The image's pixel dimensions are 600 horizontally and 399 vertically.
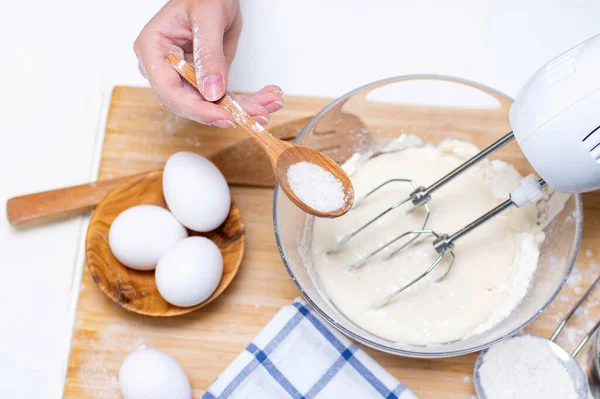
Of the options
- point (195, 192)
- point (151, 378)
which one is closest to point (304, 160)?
point (195, 192)

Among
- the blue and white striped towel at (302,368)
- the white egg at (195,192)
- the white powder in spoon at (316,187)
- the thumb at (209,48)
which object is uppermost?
the thumb at (209,48)

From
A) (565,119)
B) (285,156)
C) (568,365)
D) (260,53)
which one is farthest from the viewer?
(260,53)

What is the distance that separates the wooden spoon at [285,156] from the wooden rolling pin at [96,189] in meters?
0.21

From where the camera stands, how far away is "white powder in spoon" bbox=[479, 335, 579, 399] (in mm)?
1058

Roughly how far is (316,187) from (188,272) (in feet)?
0.92

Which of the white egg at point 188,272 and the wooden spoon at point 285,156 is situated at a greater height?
the wooden spoon at point 285,156

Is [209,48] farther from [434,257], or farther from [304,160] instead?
[434,257]

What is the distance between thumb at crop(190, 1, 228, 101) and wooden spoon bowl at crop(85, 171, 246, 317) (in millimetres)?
279

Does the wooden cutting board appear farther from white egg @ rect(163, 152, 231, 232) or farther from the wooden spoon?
the wooden spoon

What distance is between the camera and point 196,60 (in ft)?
3.46

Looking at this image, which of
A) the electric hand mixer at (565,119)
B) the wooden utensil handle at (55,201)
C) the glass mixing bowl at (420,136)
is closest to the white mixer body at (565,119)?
the electric hand mixer at (565,119)

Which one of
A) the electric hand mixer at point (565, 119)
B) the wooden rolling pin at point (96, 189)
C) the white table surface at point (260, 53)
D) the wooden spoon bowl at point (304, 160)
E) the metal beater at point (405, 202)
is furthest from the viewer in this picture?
the white table surface at point (260, 53)

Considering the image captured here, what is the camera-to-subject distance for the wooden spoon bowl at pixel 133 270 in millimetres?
1131

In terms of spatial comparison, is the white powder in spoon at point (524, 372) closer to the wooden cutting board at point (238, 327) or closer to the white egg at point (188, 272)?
the wooden cutting board at point (238, 327)
